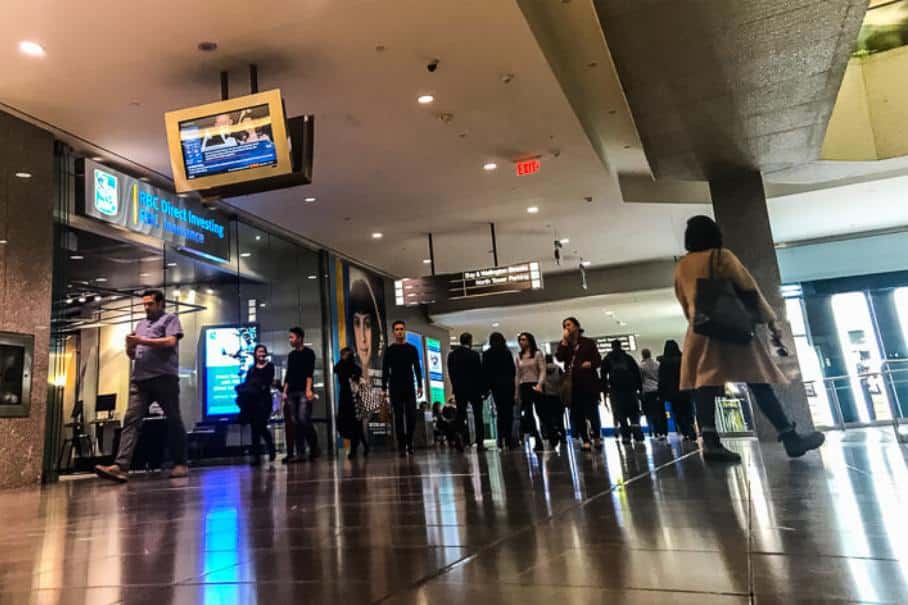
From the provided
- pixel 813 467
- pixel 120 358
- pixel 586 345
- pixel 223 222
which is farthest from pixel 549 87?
pixel 120 358

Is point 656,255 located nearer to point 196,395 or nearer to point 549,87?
point 549,87

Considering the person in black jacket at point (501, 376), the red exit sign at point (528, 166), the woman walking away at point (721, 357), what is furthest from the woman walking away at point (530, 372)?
the woman walking away at point (721, 357)

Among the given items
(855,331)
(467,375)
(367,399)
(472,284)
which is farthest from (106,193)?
(855,331)

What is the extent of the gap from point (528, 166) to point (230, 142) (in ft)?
15.1

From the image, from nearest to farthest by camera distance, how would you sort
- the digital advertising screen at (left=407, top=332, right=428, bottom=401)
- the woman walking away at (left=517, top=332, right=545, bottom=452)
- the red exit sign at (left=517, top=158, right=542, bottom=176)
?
the woman walking away at (left=517, top=332, right=545, bottom=452), the red exit sign at (left=517, top=158, right=542, bottom=176), the digital advertising screen at (left=407, top=332, right=428, bottom=401)

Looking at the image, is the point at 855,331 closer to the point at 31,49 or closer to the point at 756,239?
the point at 756,239

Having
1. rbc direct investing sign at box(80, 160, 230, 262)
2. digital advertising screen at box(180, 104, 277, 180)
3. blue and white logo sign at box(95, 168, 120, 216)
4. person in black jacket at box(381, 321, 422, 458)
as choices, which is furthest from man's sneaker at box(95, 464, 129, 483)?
blue and white logo sign at box(95, 168, 120, 216)

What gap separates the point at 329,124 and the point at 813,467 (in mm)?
6022

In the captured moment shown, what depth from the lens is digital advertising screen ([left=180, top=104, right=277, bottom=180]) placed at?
17.5 ft

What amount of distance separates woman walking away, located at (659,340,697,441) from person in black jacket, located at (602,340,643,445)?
16.7 inches

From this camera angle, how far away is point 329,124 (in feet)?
24.0

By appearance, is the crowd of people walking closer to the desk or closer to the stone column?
the stone column

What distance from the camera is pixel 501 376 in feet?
24.5

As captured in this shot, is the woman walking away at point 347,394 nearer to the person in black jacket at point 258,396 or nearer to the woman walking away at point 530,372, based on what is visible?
the person in black jacket at point 258,396
